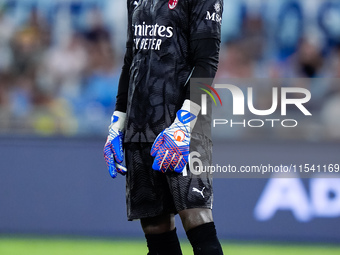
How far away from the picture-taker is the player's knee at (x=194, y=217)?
3279mm

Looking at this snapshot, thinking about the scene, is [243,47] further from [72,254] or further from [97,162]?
[72,254]

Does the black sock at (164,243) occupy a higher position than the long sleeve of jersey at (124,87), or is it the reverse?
the long sleeve of jersey at (124,87)

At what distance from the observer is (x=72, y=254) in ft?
19.2

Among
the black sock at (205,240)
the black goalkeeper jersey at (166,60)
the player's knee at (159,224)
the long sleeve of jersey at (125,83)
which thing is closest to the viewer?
the black sock at (205,240)

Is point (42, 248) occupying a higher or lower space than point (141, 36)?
lower

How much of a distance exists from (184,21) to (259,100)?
3.64 m

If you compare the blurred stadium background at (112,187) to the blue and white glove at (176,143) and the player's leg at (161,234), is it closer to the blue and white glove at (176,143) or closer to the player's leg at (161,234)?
the player's leg at (161,234)

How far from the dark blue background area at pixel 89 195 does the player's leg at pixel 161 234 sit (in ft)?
10.1

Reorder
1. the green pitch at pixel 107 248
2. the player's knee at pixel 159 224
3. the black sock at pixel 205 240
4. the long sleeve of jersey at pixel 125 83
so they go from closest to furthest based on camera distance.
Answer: the black sock at pixel 205 240 → the player's knee at pixel 159 224 → the long sleeve of jersey at pixel 125 83 → the green pitch at pixel 107 248

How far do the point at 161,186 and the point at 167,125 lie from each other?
314 mm

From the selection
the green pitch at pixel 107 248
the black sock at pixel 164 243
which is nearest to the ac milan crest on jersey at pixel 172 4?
the black sock at pixel 164 243

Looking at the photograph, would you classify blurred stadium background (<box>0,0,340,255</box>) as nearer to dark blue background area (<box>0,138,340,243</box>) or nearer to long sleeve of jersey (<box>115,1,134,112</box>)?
dark blue background area (<box>0,138,340,243</box>)

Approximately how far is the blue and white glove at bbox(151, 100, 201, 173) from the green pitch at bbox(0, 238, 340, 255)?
9.05 ft

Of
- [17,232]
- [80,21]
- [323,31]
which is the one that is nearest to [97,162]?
[17,232]
